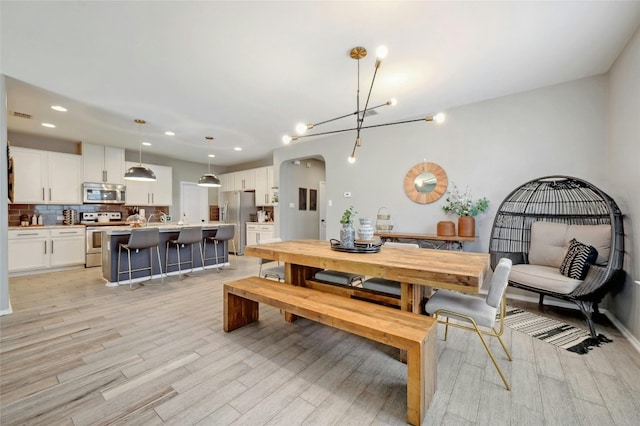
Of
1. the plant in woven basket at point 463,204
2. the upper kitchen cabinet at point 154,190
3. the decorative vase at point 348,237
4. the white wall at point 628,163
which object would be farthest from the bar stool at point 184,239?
the white wall at point 628,163

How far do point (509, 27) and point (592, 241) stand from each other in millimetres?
2338

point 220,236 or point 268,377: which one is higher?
point 220,236

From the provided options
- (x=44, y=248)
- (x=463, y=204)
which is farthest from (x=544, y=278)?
(x=44, y=248)

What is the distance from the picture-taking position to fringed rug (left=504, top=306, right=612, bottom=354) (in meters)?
2.24

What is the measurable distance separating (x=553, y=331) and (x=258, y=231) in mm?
5815

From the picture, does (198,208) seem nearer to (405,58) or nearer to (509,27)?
(405,58)

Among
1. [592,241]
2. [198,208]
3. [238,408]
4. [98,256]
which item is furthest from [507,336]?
[198,208]

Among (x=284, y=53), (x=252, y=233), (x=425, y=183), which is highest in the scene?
(x=284, y=53)

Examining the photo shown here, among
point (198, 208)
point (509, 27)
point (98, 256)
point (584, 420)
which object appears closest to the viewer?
point (584, 420)

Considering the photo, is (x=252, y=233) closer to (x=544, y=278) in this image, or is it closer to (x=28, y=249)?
(x=28, y=249)

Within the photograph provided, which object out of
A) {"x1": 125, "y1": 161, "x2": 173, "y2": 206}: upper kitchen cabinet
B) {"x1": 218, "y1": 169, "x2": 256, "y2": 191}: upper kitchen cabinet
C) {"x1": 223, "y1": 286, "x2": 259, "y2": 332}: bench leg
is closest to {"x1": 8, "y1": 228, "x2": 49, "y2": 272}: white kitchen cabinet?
{"x1": 125, "y1": 161, "x2": 173, "y2": 206}: upper kitchen cabinet

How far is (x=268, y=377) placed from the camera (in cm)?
180

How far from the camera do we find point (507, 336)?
2.41 m

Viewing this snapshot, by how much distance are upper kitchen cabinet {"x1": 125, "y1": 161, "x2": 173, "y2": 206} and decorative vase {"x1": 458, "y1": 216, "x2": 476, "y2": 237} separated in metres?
6.85
